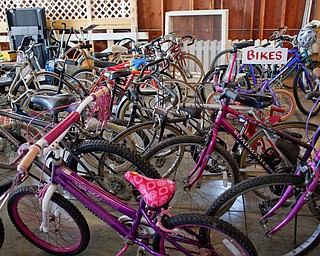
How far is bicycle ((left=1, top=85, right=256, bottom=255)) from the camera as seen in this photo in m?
1.32

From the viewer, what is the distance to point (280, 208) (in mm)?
1716

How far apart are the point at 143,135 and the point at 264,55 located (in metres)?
1.18

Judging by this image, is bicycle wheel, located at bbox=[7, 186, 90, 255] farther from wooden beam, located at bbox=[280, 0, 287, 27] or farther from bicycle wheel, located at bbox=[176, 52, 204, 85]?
wooden beam, located at bbox=[280, 0, 287, 27]

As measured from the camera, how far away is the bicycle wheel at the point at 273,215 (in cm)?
154

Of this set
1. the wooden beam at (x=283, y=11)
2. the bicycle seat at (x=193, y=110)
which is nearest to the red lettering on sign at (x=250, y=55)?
the bicycle seat at (x=193, y=110)

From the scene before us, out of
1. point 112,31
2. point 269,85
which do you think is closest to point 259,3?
point 112,31

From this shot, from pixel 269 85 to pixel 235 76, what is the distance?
388 mm

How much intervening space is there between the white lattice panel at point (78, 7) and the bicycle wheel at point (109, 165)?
492cm

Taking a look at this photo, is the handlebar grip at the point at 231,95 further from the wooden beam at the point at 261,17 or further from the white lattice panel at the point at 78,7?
the white lattice panel at the point at 78,7

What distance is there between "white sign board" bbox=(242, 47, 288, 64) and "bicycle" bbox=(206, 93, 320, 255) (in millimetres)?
879

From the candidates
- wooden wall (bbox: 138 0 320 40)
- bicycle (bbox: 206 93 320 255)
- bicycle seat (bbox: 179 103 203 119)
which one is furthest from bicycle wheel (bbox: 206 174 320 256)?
wooden wall (bbox: 138 0 320 40)

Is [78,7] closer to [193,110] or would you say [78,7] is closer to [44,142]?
[193,110]

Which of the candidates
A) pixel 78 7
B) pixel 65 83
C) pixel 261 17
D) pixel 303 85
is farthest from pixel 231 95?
pixel 78 7

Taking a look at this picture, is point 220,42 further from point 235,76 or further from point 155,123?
point 155,123
